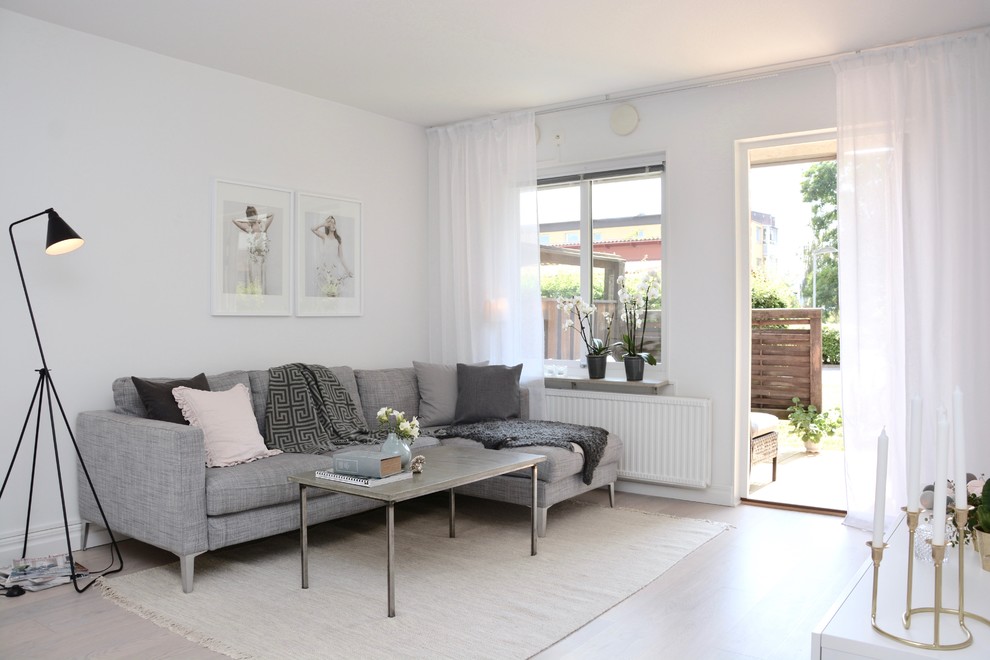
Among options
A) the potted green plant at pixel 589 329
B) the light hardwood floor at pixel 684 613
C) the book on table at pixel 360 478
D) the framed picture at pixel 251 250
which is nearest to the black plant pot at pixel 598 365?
the potted green plant at pixel 589 329

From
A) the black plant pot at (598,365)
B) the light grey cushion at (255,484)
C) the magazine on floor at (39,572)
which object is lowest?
the magazine on floor at (39,572)

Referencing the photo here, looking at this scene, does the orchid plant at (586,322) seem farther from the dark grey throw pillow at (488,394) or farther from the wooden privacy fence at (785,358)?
the wooden privacy fence at (785,358)

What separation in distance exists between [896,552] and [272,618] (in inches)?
88.6

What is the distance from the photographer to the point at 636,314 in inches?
208

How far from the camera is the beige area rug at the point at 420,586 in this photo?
277 cm

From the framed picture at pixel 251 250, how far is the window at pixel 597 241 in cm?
191

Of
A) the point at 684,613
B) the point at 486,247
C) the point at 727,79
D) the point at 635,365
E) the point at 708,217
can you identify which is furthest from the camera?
the point at 486,247

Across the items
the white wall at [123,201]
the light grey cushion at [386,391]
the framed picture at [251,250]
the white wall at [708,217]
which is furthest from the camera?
the light grey cushion at [386,391]

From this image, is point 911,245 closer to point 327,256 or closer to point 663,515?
point 663,515

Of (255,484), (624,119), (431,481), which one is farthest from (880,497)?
(624,119)

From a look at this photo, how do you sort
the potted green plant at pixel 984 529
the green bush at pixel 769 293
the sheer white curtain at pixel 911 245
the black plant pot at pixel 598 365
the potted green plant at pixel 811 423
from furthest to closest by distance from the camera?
the potted green plant at pixel 811 423 < the green bush at pixel 769 293 < the black plant pot at pixel 598 365 < the sheer white curtain at pixel 911 245 < the potted green plant at pixel 984 529

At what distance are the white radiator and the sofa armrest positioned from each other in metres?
2.75

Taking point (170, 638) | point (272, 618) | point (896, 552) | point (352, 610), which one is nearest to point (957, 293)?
point (896, 552)

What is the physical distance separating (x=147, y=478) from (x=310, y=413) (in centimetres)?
110
